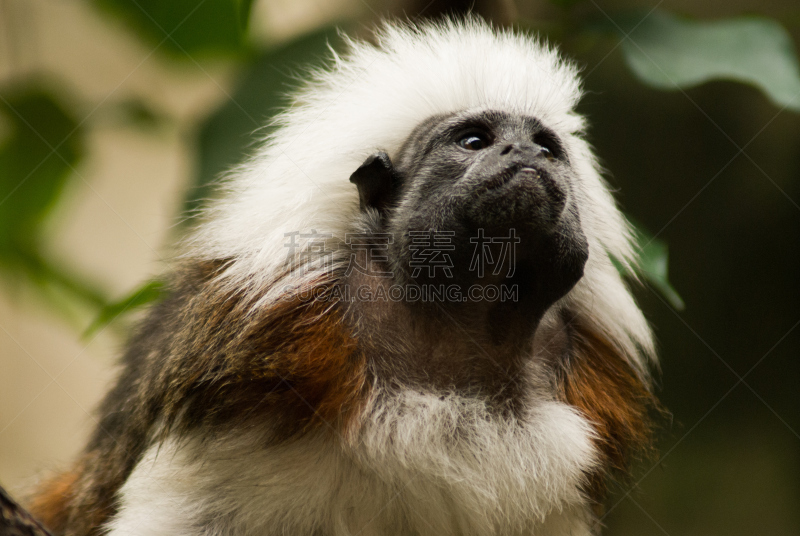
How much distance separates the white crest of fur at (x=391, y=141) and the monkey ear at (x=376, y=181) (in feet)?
0.18

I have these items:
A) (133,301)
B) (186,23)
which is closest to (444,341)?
(133,301)

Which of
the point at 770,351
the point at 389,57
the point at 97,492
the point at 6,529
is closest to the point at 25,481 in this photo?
the point at 97,492

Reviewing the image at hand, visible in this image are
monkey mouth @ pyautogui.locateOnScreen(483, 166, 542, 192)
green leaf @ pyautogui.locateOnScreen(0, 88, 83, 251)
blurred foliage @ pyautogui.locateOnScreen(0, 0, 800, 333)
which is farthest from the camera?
green leaf @ pyautogui.locateOnScreen(0, 88, 83, 251)

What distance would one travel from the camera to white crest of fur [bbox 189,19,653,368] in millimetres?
1509

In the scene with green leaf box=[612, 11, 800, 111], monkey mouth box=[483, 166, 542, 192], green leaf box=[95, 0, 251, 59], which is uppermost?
green leaf box=[612, 11, 800, 111]

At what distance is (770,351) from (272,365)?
8.34 feet

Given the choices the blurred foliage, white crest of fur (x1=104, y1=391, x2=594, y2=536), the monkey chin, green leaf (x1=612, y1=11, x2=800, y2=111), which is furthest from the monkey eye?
green leaf (x1=612, y1=11, x2=800, y2=111)

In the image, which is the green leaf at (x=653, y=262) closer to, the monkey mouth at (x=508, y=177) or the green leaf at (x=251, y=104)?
the monkey mouth at (x=508, y=177)

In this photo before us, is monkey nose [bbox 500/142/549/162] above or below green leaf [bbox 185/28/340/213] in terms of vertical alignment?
above

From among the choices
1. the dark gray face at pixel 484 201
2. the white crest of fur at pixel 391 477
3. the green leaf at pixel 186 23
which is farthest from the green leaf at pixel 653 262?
the green leaf at pixel 186 23

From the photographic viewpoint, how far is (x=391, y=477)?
132 centimetres

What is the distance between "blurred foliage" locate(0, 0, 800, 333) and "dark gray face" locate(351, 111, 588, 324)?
54 centimetres

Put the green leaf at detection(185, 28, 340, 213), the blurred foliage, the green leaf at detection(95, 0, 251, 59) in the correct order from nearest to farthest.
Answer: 1. the blurred foliage
2. the green leaf at detection(185, 28, 340, 213)
3. the green leaf at detection(95, 0, 251, 59)

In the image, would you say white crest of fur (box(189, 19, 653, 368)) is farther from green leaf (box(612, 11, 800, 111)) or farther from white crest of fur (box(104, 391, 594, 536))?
green leaf (box(612, 11, 800, 111))
